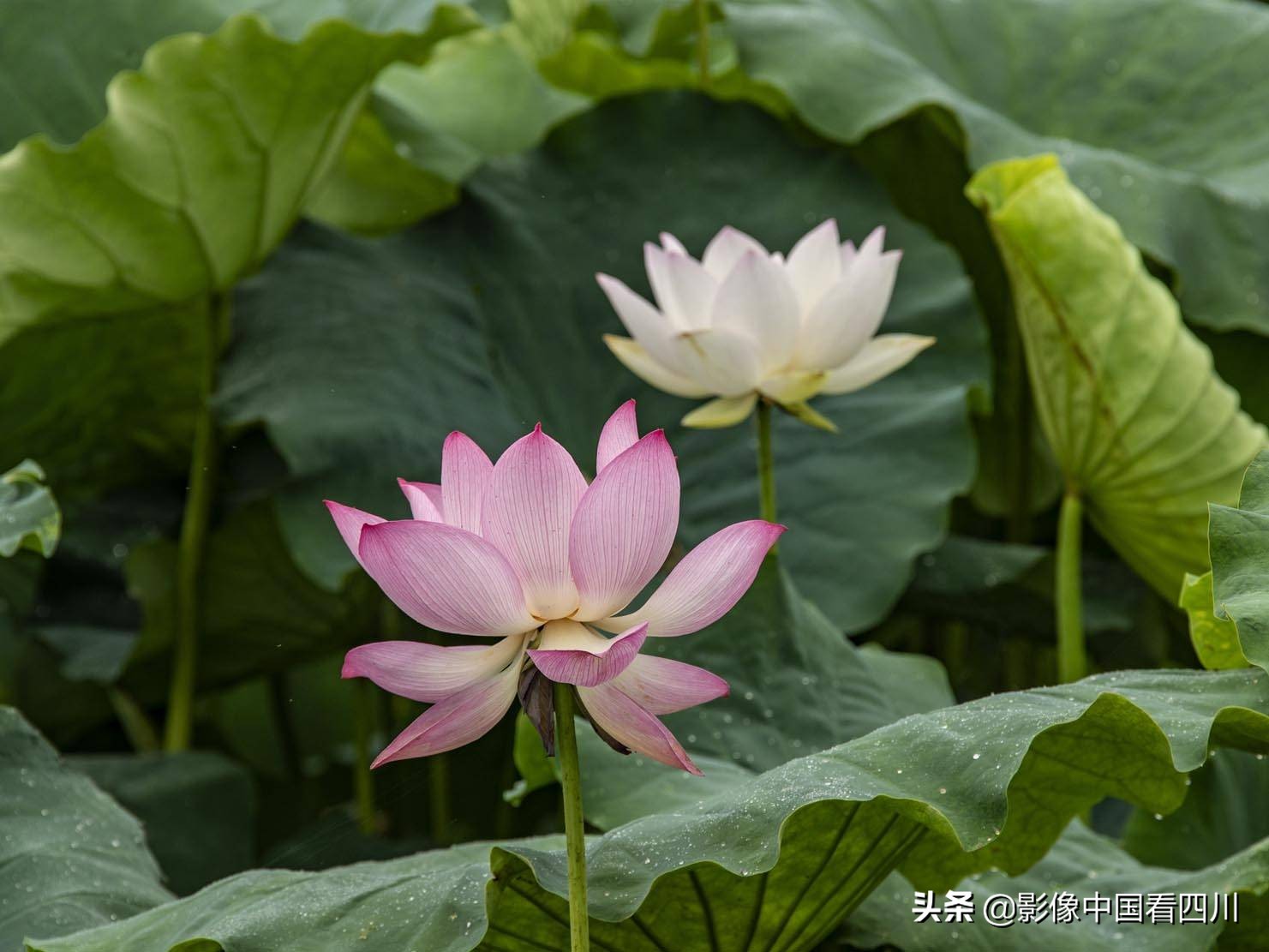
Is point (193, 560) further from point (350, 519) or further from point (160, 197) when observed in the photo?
point (350, 519)

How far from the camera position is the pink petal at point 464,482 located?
1.68ft

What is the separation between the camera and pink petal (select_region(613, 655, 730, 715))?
1.69 feet

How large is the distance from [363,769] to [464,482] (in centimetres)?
90

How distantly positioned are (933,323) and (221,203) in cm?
65

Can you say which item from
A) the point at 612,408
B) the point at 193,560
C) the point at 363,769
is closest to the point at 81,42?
the point at 193,560

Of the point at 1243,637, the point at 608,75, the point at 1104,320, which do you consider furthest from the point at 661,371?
the point at 608,75

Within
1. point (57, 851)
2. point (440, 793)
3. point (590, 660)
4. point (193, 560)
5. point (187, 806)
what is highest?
point (590, 660)

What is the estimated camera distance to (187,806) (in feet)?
3.96

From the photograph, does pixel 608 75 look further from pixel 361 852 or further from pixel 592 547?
Answer: pixel 592 547

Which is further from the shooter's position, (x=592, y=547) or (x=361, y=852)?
(x=361, y=852)

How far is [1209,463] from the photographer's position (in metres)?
1.00

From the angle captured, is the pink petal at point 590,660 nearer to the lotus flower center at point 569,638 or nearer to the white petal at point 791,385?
the lotus flower center at point 569,638

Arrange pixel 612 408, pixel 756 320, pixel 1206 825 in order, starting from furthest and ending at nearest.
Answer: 1. pixel 612 408
2. pixel 1206 825
3. pixel 756 320

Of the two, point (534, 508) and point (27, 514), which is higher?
point (534, 508)
